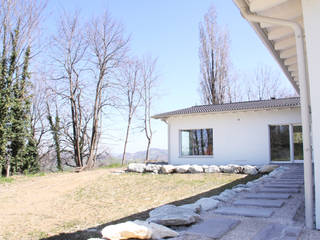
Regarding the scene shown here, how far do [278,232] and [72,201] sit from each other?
555 centimetres

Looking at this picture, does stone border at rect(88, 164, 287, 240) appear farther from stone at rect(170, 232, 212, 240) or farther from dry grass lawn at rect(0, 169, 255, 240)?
dry grass lawn at rect(0, 169, 255, 240)

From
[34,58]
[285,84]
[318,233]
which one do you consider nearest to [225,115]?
[34,58]

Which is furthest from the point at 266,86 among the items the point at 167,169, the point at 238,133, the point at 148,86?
the point at 167,169

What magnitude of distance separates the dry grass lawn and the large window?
4.65 m

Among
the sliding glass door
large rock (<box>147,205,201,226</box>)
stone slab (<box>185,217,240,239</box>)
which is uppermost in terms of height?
the sliding glass door

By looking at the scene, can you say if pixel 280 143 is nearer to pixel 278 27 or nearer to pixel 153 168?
pixel 153 168

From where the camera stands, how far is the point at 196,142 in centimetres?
1376

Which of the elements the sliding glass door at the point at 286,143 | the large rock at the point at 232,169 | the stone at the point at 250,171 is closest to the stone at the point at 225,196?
the stone at the point at 250,171

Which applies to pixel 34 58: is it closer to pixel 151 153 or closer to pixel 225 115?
pixel 225 115

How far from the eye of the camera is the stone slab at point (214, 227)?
2.73 m

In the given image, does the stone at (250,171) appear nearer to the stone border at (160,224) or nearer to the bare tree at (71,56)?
the stone border at (160,224)

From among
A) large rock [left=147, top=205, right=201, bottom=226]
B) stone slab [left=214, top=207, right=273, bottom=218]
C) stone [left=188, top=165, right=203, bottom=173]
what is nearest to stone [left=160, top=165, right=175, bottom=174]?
stone [left=188, top=165, right=203, bottom=173]

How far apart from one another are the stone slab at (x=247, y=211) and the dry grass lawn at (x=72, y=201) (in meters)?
2.15

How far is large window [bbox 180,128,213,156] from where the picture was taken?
44.3ft
